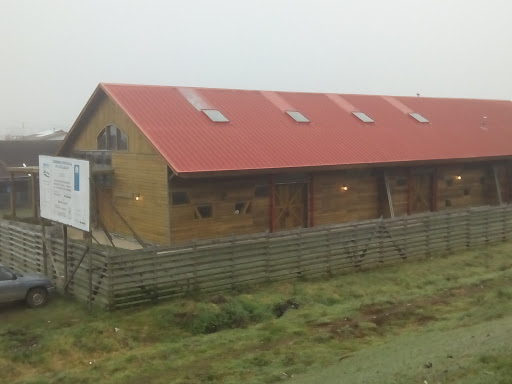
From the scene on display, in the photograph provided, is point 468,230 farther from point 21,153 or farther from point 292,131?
point 21,153

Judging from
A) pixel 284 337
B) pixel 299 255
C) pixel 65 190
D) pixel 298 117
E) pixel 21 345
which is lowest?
pixel 21 345

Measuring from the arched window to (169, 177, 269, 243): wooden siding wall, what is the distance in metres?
4.24

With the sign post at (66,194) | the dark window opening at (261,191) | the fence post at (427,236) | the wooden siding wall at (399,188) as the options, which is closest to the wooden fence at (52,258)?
the sign post at (66,194)

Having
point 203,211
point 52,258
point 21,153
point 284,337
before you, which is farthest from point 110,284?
point 21,153

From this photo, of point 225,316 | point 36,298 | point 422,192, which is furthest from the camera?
point 422,192

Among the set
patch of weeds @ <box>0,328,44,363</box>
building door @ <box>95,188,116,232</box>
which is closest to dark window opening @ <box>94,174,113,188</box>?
building door @ <box>95,188,116,232</box>

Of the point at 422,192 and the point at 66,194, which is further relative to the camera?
the point at 422,192

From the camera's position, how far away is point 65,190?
52.0 ft

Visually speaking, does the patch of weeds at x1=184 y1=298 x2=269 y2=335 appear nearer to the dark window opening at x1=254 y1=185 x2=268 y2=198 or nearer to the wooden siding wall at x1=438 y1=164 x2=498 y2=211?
the dark window opening at x1=254 y1=185 x2=268 y2=198

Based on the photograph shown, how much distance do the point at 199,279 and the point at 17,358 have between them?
5.28 m

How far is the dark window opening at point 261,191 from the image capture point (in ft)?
77.4

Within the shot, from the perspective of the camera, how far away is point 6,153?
1767 inches

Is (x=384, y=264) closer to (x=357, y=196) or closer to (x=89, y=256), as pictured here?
(x=357, y=196)

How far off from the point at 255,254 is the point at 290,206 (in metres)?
7.81
